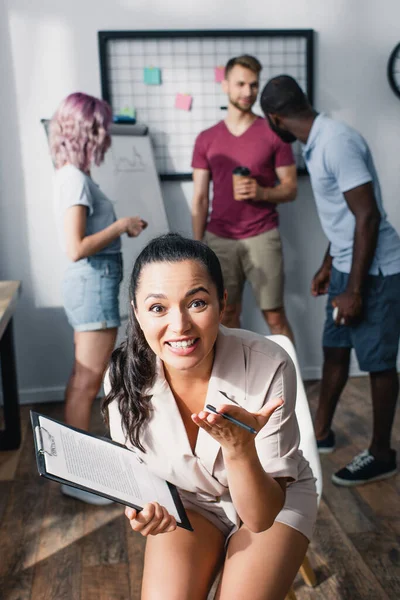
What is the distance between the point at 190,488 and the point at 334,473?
1.24 metres

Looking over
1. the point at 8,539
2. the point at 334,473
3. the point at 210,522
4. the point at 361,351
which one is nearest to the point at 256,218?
the point at 361,351

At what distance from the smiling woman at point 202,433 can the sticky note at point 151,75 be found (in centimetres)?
206

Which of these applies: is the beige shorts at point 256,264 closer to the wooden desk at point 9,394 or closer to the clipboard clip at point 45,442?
the wooden desk at point 9,394

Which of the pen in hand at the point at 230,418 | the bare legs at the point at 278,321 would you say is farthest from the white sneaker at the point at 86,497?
the pen in hand at the point at 230,418

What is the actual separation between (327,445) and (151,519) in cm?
166

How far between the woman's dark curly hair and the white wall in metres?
1.99

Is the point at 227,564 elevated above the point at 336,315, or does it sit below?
below

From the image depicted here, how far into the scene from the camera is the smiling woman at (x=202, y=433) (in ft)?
4.03

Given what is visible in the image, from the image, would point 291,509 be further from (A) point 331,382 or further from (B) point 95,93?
(B) point 95,93

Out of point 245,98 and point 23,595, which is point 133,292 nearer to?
point 23,595

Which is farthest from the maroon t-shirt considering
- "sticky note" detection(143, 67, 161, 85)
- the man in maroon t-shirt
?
"sticky note" detection(143, 67, 161, 85)

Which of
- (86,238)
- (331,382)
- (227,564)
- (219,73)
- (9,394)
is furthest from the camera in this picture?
(219,73)

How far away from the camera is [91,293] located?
91.0 inches

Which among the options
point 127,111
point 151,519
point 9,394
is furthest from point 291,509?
point 127,111
